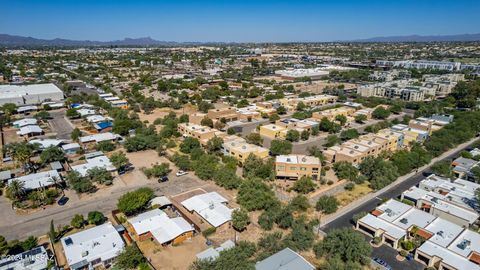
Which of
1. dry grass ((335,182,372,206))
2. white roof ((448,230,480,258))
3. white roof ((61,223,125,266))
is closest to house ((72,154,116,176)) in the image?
white roof ((61,223,125,266))

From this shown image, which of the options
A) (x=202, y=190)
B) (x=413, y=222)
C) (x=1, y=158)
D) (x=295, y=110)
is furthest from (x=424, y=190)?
(x=1, y=158)

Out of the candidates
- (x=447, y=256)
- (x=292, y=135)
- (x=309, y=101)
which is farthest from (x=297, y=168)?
(x=309, y=101)

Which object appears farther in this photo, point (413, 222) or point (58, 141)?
point (58, 141)

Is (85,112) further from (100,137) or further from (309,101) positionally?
(309,101)

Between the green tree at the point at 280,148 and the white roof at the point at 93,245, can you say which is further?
the green tree at the point at 280,148

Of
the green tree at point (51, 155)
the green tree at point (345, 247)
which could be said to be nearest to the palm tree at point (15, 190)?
the green tree at point (51, 155)

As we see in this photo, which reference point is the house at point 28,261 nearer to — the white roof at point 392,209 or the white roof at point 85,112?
the white roof at point 392,209

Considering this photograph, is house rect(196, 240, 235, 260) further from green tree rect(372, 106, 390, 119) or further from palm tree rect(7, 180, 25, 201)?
green tree rect(372, 106, 390, 119)

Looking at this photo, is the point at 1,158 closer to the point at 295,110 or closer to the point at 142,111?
the point at 142,111
